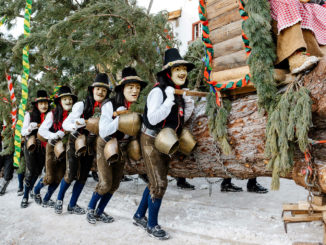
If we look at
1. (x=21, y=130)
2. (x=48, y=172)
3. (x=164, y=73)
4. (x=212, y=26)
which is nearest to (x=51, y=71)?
(x=21, y=130)

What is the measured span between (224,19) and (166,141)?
143 cm

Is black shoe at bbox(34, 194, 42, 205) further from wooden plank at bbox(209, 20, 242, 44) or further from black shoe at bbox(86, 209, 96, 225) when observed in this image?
wooden plank at bbox(209, 20, 242, 44)

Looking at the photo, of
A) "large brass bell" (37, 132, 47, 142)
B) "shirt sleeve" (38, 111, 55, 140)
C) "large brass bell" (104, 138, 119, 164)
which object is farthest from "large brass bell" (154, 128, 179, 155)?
"large brass bell" (37, 132, 47, 142)

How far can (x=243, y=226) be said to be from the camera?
347 cm

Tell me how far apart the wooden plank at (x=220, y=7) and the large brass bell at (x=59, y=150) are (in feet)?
10.2

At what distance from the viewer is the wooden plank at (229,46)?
2887mm

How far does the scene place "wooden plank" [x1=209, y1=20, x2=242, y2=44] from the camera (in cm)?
288

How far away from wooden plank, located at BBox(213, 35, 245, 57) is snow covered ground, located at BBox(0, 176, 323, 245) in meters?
2.02

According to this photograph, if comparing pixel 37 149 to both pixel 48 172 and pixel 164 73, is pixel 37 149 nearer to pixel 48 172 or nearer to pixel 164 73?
pixel 48 172

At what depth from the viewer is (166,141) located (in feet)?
10.0

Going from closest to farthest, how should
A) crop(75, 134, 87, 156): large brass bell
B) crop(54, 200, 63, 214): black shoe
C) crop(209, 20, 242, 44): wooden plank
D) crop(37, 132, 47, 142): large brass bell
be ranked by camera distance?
Result: crop(209, 20, 242, 44): wooden plank → crop(75, 134, 87, 156): large brass bell → crop(54, 200, 63, 214): black shoe → crop(37, 132, 47, 142): large brass bell

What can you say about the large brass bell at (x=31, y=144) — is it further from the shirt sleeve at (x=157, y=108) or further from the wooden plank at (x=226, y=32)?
the wooden plank at (x=226, y=32)

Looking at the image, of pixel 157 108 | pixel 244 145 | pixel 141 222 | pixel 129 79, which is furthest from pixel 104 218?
pixel 244 145

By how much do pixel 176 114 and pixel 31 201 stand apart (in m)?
3.57
